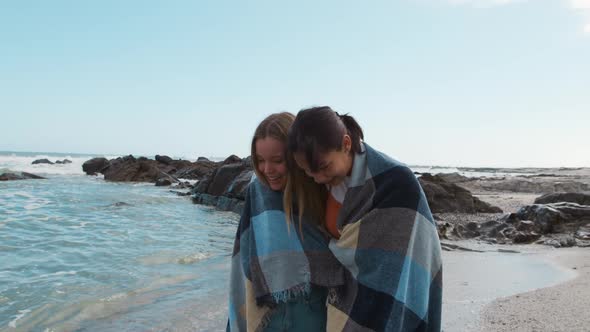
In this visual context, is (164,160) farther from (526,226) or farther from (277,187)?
(277,187)

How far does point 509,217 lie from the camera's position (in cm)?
1001

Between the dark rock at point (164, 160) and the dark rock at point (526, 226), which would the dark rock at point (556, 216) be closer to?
the dark rock at point (526, 226)

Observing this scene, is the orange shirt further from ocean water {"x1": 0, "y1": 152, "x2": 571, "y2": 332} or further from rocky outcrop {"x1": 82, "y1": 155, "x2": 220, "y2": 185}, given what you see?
rocky outcrop {"x1": 82, "y1": 155, "x2": 220, "y2": 185}

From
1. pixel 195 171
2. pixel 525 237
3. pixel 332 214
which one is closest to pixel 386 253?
pixel 332 214

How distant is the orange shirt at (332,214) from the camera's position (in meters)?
2.33

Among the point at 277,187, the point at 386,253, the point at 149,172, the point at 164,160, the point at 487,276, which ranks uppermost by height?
the point at 164,160

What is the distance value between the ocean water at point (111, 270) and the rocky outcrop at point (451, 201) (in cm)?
531

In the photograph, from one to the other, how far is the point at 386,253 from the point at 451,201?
12.0m

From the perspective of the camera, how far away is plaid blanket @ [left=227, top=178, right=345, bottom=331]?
7.51 feet

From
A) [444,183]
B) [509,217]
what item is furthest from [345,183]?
[444,183]

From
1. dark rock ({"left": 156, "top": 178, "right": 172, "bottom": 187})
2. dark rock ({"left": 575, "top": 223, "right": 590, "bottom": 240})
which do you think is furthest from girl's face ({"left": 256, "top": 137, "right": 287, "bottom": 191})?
dark rock ({"left": 156, "top": 178, "right": 172, "bottom": 187})

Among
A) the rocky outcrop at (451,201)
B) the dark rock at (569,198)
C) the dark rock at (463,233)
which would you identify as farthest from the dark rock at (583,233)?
the rocky outcrop at (451,201)

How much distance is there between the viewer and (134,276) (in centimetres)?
661

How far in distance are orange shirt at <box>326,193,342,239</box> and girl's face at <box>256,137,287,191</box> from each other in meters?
0.24
